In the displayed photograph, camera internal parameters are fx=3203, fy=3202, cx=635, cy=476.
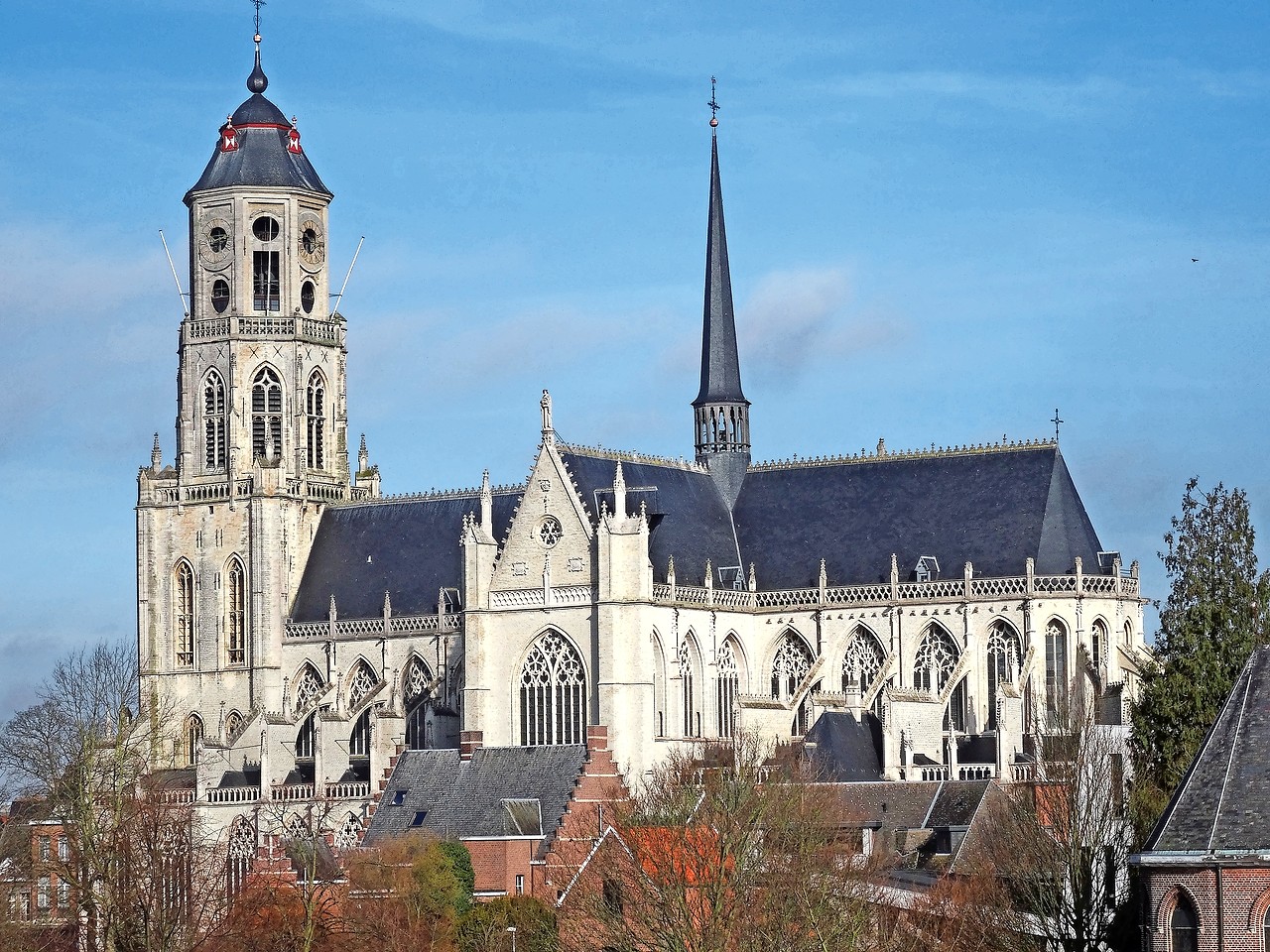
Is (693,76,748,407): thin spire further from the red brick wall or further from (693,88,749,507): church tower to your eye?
the red brick wall

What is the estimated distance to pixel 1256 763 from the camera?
66.4 meters

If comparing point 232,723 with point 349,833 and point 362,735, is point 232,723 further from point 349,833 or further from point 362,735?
point 349,833

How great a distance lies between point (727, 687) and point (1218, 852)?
4509cm

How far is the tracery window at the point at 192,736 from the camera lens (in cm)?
11620

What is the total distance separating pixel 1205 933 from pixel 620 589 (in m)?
40.8

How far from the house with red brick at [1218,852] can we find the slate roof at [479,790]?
30.8 metres

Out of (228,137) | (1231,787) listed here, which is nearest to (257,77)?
(228,137)

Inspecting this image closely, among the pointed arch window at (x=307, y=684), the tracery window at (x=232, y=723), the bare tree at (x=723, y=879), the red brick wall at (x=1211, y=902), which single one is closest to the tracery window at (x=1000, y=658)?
the bare tree at (x=723, y=879)

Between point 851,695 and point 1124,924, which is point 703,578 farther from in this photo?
point 1124,924

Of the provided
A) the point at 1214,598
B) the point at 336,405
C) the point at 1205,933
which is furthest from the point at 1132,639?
the point at 1205,933

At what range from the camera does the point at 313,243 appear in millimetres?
120500

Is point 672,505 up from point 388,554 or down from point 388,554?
up

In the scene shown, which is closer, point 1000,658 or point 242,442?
point 1000,658

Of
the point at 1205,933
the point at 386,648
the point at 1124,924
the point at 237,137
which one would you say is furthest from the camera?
the point at 237,137
